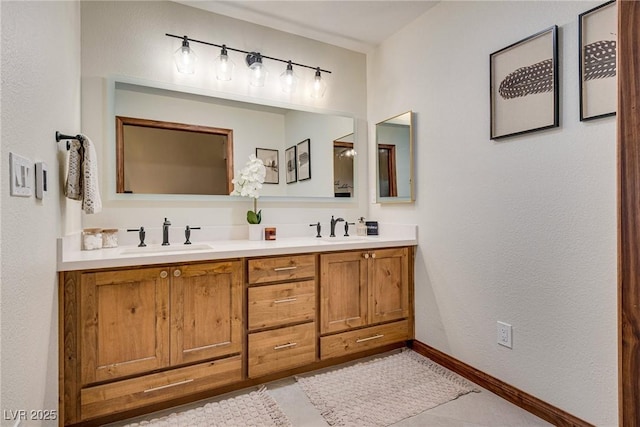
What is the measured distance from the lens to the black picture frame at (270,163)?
2.46 meters

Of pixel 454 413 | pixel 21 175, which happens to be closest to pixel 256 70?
pixel 21 175

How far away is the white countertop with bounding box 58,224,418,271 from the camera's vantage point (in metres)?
1.47

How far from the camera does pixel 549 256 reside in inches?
62.6

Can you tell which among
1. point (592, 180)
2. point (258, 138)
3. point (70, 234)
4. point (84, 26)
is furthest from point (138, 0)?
point (592, 180)

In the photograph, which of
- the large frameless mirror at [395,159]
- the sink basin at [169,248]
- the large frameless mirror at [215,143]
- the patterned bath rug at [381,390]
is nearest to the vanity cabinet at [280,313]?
the patterned bath rug at [381,390]

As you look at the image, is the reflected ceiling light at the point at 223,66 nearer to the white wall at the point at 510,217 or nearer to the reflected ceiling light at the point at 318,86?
the reflected ceiling light at the point at 318,86

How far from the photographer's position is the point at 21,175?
92 centimetres

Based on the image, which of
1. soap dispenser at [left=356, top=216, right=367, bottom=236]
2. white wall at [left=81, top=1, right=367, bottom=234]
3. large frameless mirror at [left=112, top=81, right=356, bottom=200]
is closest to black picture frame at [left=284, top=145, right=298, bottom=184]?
large frameless mirror at [left=112, top=81, right=356, bottom=200]

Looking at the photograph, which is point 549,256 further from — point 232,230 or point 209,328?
point 232,230

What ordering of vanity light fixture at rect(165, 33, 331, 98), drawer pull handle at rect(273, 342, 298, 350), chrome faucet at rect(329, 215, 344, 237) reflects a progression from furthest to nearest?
chrome faucet at rect(329, 215, 344, 237), vanity light fixture at rect(165, 33, 331, 98), drawer pull handle at rect(273, 342, 298, 350)

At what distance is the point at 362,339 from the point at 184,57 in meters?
2.28

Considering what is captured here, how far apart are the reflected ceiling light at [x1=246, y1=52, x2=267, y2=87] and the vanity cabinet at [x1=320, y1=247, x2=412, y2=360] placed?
4.70ft

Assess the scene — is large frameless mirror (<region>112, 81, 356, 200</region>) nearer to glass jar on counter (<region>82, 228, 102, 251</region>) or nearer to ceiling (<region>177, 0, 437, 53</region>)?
glass jar on counter (<region>82, 228, 102, 251</region>)

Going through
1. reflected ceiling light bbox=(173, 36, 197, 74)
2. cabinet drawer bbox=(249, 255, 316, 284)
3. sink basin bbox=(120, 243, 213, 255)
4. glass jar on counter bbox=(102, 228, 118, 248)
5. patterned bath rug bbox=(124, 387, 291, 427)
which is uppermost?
reflected ceiling light bbox=(173, 36, 197, 74)
